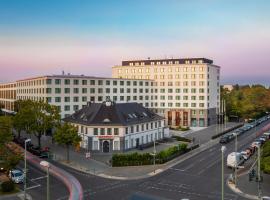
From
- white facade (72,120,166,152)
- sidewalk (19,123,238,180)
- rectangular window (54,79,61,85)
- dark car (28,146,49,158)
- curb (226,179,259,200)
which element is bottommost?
curb (226,179,259,200)

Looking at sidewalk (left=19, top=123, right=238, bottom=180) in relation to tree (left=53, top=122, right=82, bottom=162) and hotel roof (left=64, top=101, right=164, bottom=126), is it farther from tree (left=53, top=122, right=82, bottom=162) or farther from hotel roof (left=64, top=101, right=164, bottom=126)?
hotel roof (left=64, top=101, right=164, bottom=126)

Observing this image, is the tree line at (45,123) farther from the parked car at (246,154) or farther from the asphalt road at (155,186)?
the parked car at (246,154)

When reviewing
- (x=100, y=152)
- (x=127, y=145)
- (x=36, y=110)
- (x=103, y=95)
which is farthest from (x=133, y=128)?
(x=103, y=95)

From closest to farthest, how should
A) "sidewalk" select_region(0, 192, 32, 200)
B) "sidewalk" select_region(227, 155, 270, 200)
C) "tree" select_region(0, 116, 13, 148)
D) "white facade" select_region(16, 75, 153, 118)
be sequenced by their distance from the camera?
"sidewalk" select_region(0, 192, 32, 200)
"sidewalk" select_region(227, 155, 270, 200)
"tree" select_region(0, 116, 13, 148)
"white facade" select_region(16, 75, 153, 118)

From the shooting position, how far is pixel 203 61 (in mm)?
131375

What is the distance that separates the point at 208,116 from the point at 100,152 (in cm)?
6497

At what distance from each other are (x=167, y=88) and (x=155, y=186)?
87.5 meters

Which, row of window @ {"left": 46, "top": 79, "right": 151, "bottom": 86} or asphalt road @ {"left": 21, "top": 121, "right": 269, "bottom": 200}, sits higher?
row of window @ {"left": 46, "top": 79, "right": 151, "bottom": 86}

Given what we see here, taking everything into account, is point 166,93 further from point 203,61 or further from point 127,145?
point 127,145

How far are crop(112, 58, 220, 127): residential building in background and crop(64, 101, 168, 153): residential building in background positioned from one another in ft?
140

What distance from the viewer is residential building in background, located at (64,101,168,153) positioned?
249 ft

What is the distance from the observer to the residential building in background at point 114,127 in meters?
75.8

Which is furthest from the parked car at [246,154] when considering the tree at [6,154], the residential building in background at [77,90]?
the residential building in background at [77,90]

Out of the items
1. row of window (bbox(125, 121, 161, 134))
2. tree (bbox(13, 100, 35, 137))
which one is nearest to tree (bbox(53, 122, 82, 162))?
tree (bbox(13, 100, 35, 137))
